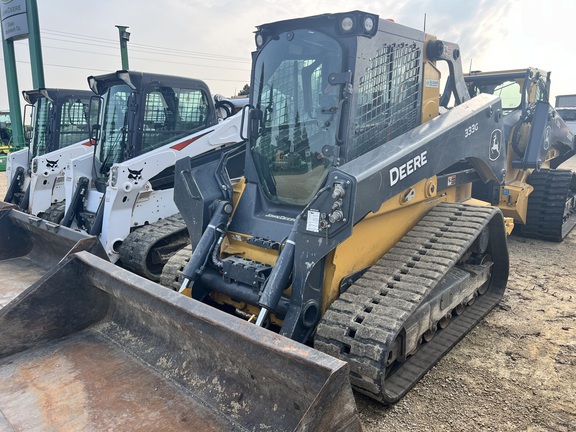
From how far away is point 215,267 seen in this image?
362 cm

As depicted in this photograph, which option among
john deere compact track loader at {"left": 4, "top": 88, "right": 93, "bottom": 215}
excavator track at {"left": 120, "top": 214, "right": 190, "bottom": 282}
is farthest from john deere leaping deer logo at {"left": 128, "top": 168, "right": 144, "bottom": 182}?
john deere compact track loader at {"left": 4, "top": 88, "right": 93, "bottom": 215}

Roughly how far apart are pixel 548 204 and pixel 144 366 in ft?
21.5

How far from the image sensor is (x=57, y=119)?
859cm

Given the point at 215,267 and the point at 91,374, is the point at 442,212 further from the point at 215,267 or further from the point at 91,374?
the point at 91,374

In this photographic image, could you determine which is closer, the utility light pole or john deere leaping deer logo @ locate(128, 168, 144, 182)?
john deere leaping deer logo @ locate(128, 168, 144, 182)

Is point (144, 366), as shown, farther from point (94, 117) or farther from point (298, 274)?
point (94, 117)

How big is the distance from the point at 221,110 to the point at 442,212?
441cm

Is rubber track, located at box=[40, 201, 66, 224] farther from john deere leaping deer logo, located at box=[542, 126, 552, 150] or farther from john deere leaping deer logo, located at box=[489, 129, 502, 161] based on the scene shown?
john deere leaping deer logo, located at box=[542, 126, 552, 150]

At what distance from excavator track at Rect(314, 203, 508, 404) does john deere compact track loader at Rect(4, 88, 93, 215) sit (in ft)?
20.3

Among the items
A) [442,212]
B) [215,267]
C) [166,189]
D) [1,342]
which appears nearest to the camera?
[1,342]

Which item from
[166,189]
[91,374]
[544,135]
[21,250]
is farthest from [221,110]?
[91,374]

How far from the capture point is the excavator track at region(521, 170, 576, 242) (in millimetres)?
7297

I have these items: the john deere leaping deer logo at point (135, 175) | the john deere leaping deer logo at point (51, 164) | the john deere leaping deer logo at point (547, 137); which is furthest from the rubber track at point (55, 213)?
the john deere leaping deer logo at point (547, 137)

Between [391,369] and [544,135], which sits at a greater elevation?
[544,135]
